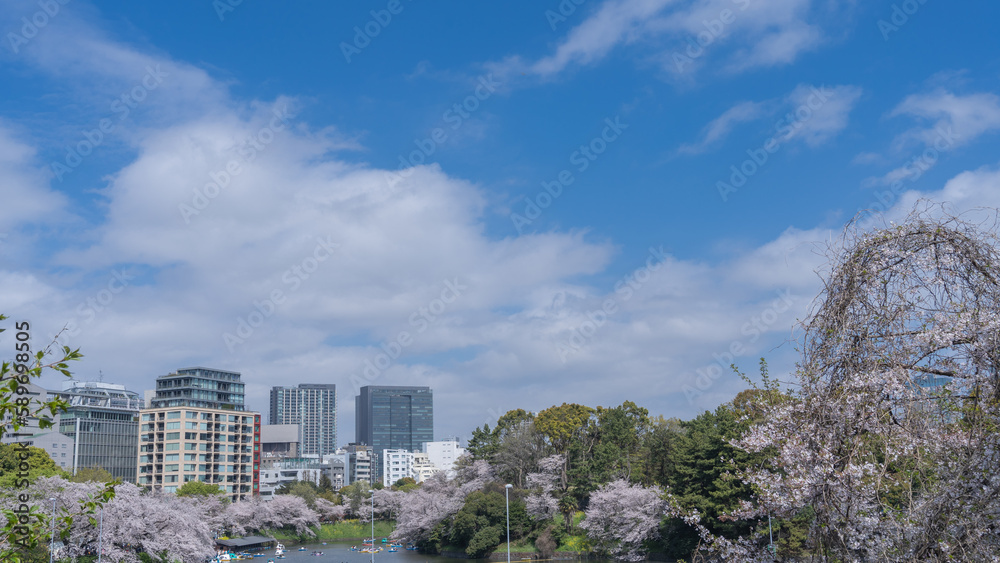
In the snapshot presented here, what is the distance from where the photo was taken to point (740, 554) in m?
7.98

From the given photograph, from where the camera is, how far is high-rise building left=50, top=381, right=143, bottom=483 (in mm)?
90062

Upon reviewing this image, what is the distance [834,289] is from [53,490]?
4464 centimetres

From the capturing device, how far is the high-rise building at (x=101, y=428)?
9006 cm

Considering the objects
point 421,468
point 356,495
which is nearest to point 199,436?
point 356,495

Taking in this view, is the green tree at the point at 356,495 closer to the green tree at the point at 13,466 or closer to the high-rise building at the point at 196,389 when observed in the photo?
the high-rise building at the point at 196,389

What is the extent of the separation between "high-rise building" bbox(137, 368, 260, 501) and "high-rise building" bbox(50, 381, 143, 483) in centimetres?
1071

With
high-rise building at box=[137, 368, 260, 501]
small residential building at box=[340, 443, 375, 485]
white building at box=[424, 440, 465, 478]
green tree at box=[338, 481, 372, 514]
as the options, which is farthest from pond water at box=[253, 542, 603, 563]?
white building at box=[424, 440, 465, 478]

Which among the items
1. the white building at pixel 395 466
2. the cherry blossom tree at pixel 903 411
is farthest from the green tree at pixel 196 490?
the white building at pixel 395 466

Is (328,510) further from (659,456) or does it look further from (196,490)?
(659,456)

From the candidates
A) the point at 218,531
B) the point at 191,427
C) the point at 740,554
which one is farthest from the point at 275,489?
the point at 740,554

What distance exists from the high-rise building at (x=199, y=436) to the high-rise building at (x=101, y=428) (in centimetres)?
1071

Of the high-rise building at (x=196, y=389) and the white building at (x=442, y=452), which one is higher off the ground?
the high-rise building at (x=196, y=389)

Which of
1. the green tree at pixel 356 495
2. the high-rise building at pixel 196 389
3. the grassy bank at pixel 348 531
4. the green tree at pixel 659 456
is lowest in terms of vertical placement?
the grassy bank at pixel 348 531

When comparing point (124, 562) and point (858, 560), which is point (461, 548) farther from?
point (858, 560)
